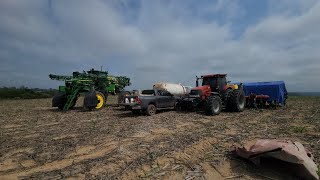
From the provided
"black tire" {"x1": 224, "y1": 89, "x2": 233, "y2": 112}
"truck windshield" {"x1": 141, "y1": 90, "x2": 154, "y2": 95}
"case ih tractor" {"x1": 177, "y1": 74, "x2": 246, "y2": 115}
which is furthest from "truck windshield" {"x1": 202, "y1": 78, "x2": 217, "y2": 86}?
"truck windshield" {"x1": 141, "y1": 90, "x2": 154, "y2": 95}

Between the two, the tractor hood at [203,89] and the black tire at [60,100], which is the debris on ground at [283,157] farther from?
the black tire at [60,100]

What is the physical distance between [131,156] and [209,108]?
8.67m

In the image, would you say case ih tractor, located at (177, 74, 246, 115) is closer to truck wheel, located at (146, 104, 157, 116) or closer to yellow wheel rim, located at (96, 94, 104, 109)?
truck wheel, located at (146, 104, 157, 116)

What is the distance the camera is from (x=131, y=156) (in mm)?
7262

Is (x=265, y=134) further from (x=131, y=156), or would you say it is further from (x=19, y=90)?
(x=19, y=90)

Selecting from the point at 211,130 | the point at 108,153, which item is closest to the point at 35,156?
the point at 108,153

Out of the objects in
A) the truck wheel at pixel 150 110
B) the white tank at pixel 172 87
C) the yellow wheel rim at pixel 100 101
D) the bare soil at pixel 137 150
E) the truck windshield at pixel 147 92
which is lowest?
the bare soil at pixel 137 150

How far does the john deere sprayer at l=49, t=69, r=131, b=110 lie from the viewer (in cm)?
1941

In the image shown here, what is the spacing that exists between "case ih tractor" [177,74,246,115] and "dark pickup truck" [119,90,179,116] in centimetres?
75

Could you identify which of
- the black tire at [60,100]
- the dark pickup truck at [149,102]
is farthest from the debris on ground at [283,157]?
the black tire at [60,100]

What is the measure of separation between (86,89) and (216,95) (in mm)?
9373

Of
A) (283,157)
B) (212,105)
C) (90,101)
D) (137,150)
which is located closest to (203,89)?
(212,105)

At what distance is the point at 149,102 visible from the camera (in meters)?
16.3

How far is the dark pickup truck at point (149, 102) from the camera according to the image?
15.7 metres
